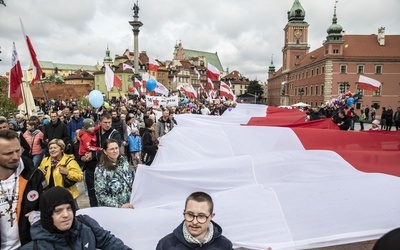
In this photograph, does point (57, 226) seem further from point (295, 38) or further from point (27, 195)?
point (295, 38)

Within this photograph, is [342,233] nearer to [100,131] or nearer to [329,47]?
[100,131]

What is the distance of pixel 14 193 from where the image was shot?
2.62 metres

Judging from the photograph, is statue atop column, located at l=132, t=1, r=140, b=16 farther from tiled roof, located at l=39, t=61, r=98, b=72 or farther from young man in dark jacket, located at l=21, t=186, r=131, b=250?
tiled roof, located at l=39, t=61, r=98, b=72

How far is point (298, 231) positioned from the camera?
3.14 metres

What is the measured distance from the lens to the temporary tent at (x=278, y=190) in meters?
3.15

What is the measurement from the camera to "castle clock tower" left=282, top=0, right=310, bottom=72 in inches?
3489

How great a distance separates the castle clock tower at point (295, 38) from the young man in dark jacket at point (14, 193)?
92158 millimetres

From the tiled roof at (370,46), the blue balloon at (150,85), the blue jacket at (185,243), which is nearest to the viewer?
the blue jacket at (185,243)

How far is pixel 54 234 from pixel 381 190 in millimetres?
3514

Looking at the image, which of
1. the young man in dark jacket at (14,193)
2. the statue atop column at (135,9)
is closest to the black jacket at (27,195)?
the young man in dark jacket at (14,193)

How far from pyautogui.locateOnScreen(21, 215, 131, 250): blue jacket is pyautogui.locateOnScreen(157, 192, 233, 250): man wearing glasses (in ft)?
1.79

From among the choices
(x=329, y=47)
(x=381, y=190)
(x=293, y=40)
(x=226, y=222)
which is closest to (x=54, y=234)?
(x=226, y=222)

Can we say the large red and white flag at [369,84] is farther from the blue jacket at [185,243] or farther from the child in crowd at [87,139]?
the blue jacket at [185,243]

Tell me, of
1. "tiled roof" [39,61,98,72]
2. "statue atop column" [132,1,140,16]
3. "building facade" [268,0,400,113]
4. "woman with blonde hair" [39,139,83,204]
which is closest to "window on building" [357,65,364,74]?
"building facade" [268,0,400,113]
